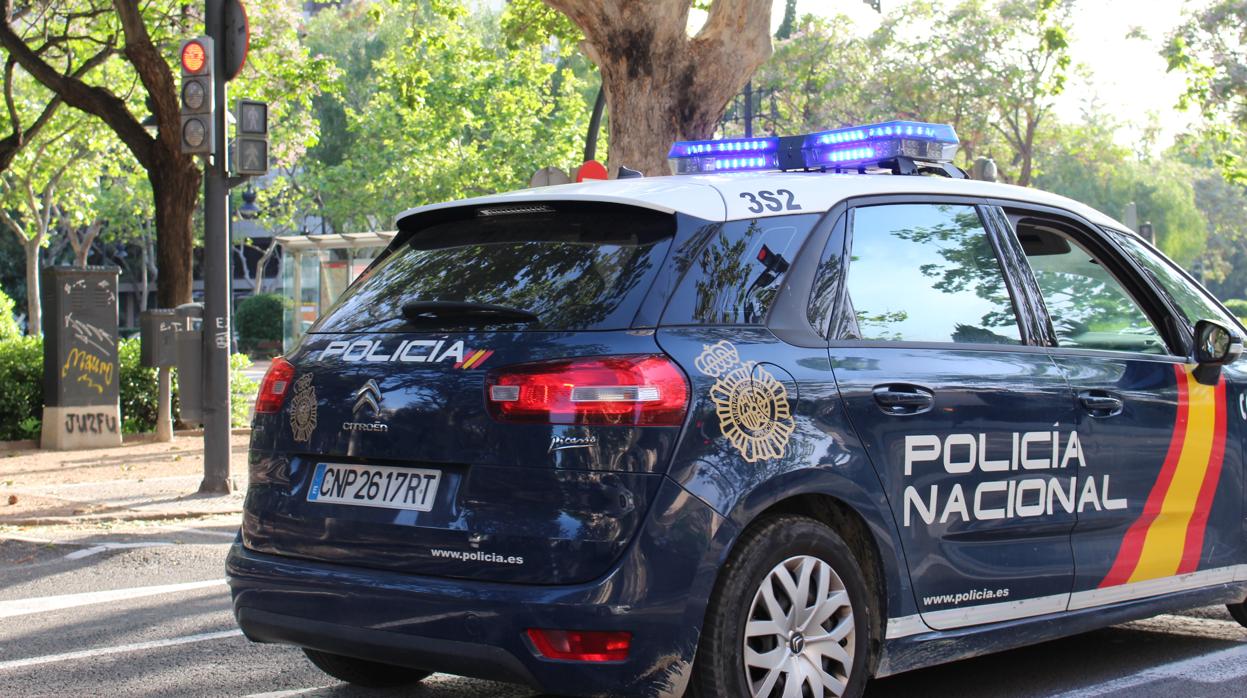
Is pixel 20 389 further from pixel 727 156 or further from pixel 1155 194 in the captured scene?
pixel 1155 194

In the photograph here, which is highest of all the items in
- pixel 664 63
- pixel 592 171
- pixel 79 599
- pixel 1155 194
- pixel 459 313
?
pixel 1155 194

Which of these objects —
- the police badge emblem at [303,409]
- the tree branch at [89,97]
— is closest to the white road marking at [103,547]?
the police badge emblem at [303,409]

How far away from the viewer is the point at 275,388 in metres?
4.55

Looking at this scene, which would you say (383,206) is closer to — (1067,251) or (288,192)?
(288,192)

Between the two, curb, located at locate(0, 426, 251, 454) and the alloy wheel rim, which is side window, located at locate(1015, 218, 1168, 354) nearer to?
the alloy wheel rim

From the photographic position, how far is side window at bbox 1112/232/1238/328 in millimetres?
5730

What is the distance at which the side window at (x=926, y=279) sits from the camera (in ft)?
15.1

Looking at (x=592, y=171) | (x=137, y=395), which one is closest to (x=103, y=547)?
(x=592, y=171)

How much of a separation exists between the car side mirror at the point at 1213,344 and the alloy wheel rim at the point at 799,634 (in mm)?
2170

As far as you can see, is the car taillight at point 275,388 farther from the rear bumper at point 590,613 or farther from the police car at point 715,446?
the rear bumper at point 590,613

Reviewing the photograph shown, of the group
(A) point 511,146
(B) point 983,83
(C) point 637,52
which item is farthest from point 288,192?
(C) point 637,52

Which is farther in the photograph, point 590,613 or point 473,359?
point 473,359

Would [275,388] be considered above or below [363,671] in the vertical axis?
above

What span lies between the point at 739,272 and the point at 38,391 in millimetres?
13380
